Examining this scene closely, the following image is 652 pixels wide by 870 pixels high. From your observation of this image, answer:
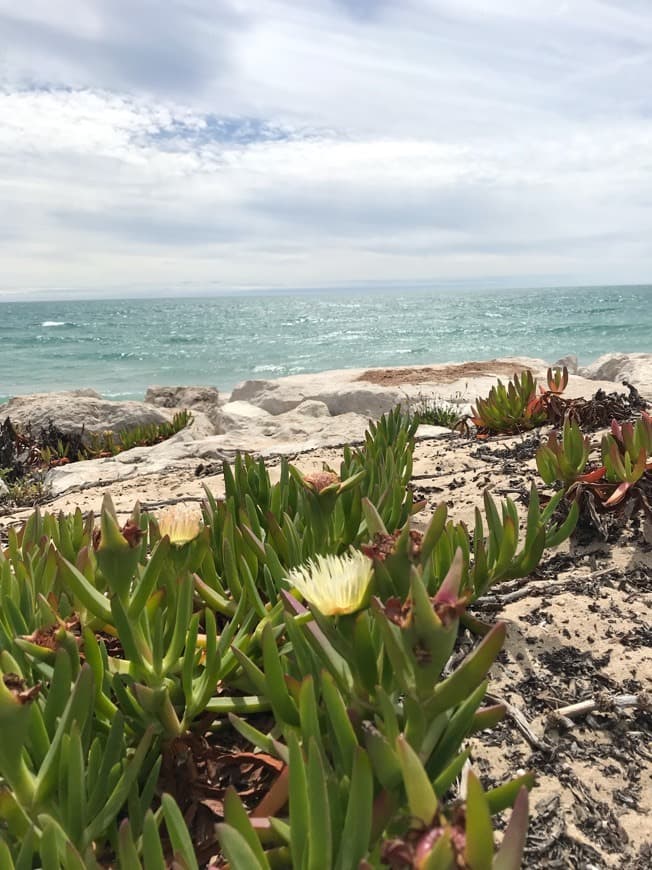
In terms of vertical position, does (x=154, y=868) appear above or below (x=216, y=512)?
below

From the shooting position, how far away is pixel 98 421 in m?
9.12

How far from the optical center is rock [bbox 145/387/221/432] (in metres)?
11.5

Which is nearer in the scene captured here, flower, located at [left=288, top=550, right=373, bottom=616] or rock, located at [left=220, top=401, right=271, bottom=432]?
flower, located at [left=288, top=550, right=373, bottom=616]

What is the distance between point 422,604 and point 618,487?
77.7 inches

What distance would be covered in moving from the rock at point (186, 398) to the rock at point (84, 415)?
1547mm

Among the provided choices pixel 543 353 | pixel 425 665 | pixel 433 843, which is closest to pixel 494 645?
pixel 425 665

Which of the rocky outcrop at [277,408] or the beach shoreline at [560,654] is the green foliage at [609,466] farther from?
the rocky outcrop at [277,408]

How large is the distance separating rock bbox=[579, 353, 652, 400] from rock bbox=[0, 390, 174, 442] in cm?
647

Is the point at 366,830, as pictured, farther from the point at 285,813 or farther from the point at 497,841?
the point at 497,841

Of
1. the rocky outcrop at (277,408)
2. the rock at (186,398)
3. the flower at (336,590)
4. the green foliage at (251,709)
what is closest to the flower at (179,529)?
the green foliage at (251,709)

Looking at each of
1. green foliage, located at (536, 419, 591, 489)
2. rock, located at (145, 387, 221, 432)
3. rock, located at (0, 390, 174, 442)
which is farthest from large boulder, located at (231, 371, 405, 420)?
green foliage, located at (536, 419, 591, 489)

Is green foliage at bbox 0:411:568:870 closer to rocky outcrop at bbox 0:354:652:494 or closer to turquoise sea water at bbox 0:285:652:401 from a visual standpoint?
rocky outcrop at bbox 0:354:652:494

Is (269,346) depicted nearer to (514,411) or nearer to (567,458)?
(514,411)

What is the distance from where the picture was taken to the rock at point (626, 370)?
942 centimetres
